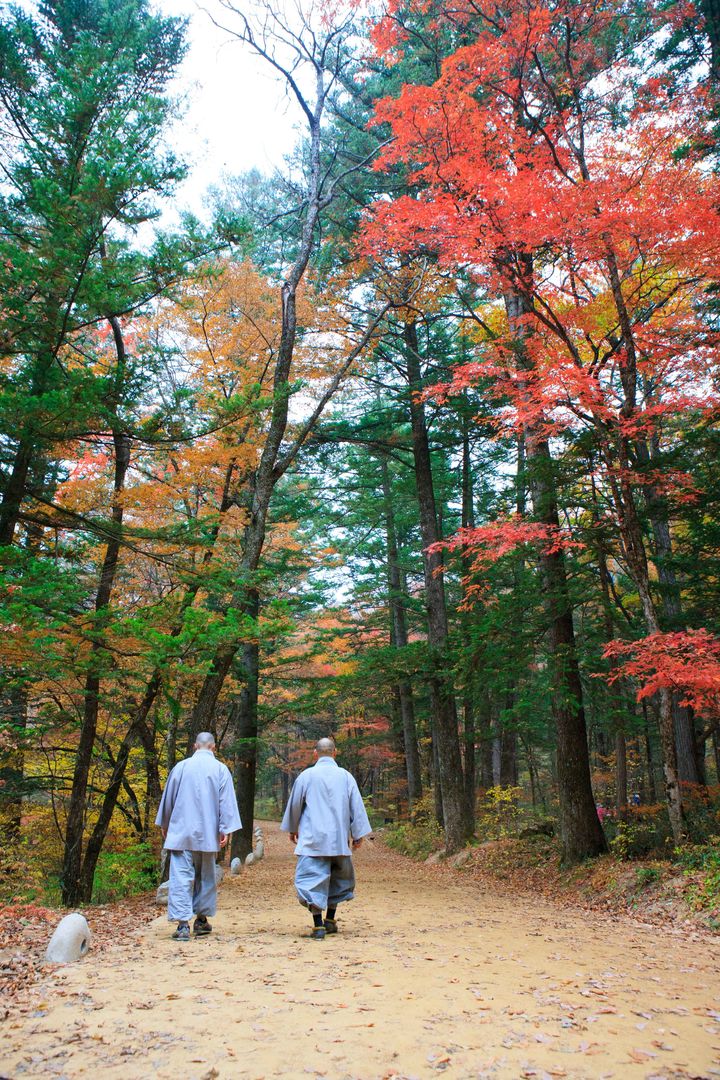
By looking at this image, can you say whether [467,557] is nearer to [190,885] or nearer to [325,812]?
[325,812]

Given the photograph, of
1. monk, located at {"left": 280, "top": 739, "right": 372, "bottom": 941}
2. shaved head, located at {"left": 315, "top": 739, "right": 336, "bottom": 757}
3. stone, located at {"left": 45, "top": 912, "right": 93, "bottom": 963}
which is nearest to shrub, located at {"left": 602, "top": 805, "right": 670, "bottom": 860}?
monk, located at {"left": 280, "top": 739, "right": 372, "bottom": 941}

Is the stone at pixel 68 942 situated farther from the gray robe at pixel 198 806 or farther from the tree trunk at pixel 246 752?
the tree trunk at pixel 246 752

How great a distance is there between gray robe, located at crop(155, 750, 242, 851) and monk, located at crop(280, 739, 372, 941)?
1.83 feet

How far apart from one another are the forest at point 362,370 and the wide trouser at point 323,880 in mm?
2701

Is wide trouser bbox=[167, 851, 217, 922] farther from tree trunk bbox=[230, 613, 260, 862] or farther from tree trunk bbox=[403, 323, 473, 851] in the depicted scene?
tree trunk bbox=[230, 613, 260, 862]

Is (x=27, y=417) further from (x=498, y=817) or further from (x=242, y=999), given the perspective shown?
(x=498, y=817)

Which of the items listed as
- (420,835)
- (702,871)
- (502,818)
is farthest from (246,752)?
(702,871)

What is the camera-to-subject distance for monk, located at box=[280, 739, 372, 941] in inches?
219

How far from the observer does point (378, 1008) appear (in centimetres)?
335

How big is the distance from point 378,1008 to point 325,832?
2.36m

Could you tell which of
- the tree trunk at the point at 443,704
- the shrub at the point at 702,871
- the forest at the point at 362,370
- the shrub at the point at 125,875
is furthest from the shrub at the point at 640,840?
the shrub at the point at 125,875

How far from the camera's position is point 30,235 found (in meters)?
7.68

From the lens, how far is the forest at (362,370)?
735 cm

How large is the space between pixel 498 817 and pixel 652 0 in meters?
15.7
